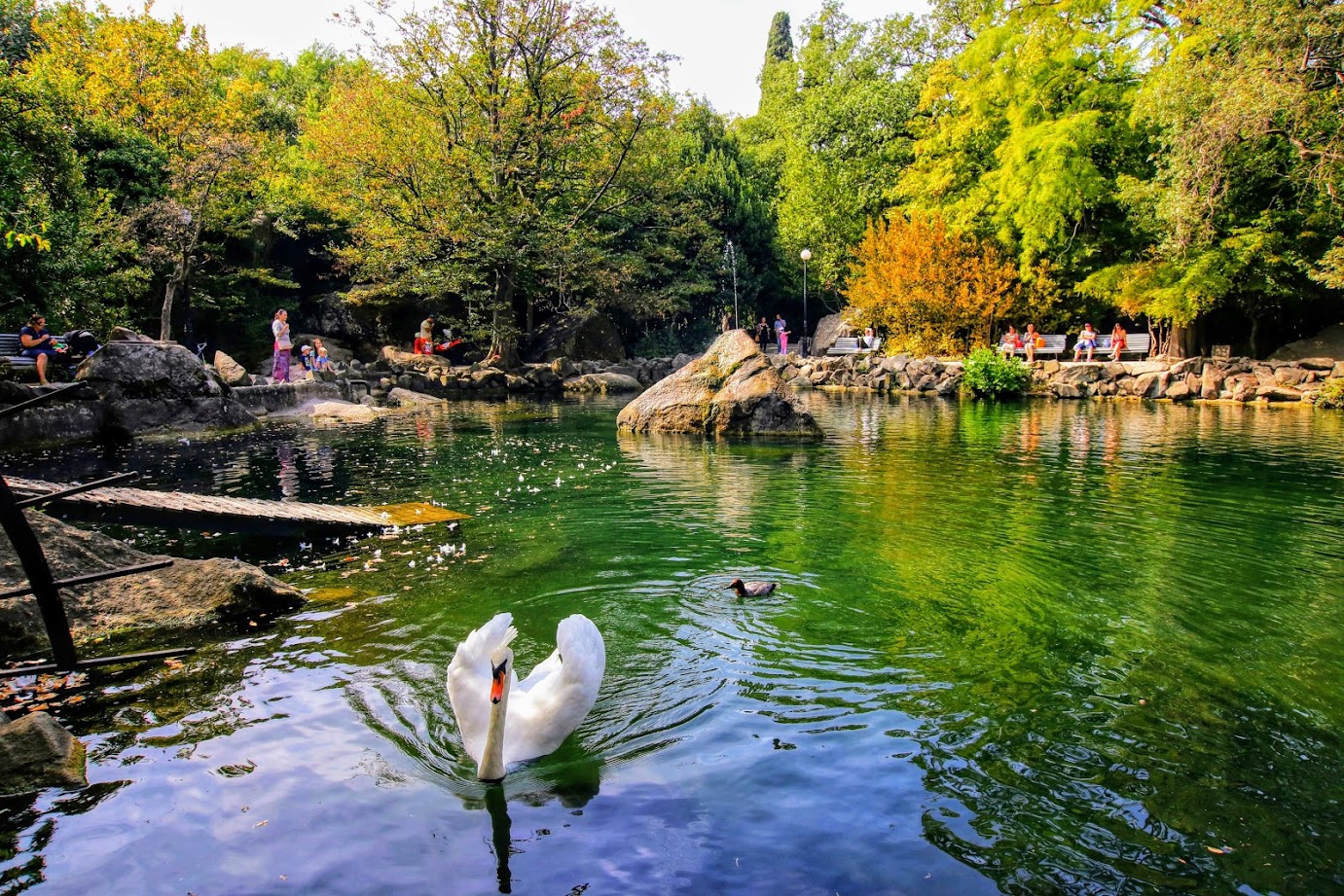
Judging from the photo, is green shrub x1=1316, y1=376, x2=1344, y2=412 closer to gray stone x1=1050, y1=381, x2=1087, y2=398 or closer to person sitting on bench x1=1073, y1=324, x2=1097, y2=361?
gray stone x1=1050, y1=381, x2=1087, y2=398

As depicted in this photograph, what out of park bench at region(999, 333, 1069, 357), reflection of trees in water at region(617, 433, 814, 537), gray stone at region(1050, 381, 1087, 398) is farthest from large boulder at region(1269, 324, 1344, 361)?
reflection of trees in water at region(617, 433, 814, 537)

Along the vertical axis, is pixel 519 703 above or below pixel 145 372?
below

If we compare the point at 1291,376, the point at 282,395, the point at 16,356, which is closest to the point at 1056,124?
the point at 1291,376

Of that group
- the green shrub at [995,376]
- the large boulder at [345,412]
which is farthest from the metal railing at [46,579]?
the green shrub at [995,376]

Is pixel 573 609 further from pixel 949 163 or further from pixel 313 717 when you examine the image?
pixel 949 163

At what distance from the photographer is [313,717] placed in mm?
5227

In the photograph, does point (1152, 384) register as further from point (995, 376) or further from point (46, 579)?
point (46, 579)

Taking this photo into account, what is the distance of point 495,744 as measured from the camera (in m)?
4.38

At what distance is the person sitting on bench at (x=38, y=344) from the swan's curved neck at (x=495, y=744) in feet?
56.2

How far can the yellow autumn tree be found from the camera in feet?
110

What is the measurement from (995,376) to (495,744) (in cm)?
2667

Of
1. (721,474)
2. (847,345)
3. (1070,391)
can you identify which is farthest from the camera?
(847,345)

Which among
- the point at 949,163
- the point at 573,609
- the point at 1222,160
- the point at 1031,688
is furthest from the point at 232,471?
the point at 949,163

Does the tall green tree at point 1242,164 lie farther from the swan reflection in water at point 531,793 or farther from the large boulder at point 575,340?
the swan reflection in water at point 531,793
